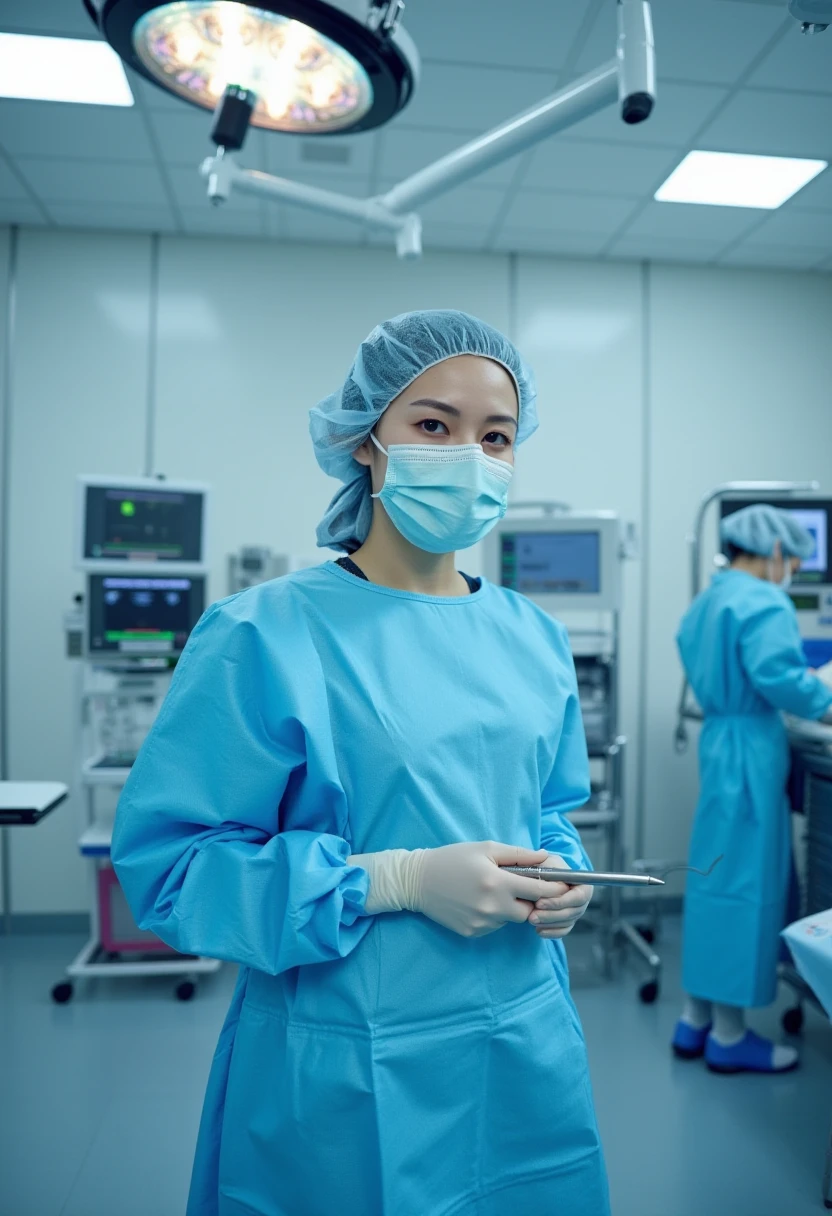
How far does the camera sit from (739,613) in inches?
96.5

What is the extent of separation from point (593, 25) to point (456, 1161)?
259 centimetres

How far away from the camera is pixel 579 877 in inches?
35.0

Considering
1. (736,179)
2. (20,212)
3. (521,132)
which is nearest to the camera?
(521,132)

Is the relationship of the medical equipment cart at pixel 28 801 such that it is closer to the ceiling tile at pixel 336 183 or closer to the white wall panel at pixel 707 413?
the ceiling tile at pixel 336 183

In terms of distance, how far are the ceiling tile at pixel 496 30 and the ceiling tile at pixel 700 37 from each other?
0.09m

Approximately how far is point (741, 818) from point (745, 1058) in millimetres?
697

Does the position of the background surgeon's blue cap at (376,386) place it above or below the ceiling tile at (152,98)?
below

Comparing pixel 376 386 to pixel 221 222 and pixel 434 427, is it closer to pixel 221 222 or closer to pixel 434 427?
pixel 434 427

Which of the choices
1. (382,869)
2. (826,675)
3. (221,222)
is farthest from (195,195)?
(382,869)

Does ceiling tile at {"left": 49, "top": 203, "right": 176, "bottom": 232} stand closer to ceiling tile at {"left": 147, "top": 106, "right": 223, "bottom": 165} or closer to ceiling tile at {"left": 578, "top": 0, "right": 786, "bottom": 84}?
ceiling tile at {"left": 147, "top": 106, "right": 223, "bottom": 165}

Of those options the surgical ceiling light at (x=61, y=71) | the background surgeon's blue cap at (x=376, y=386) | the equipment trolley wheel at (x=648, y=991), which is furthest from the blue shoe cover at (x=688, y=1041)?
the surgical ceiling light at (x=61, y=71)

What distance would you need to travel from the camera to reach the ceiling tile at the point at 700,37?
2.16 metres

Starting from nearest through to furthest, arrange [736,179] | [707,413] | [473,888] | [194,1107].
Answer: [473,888] < [194,1107] < [736,179] < [707,413]

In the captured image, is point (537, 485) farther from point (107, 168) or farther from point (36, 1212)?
point (36, 1212)
